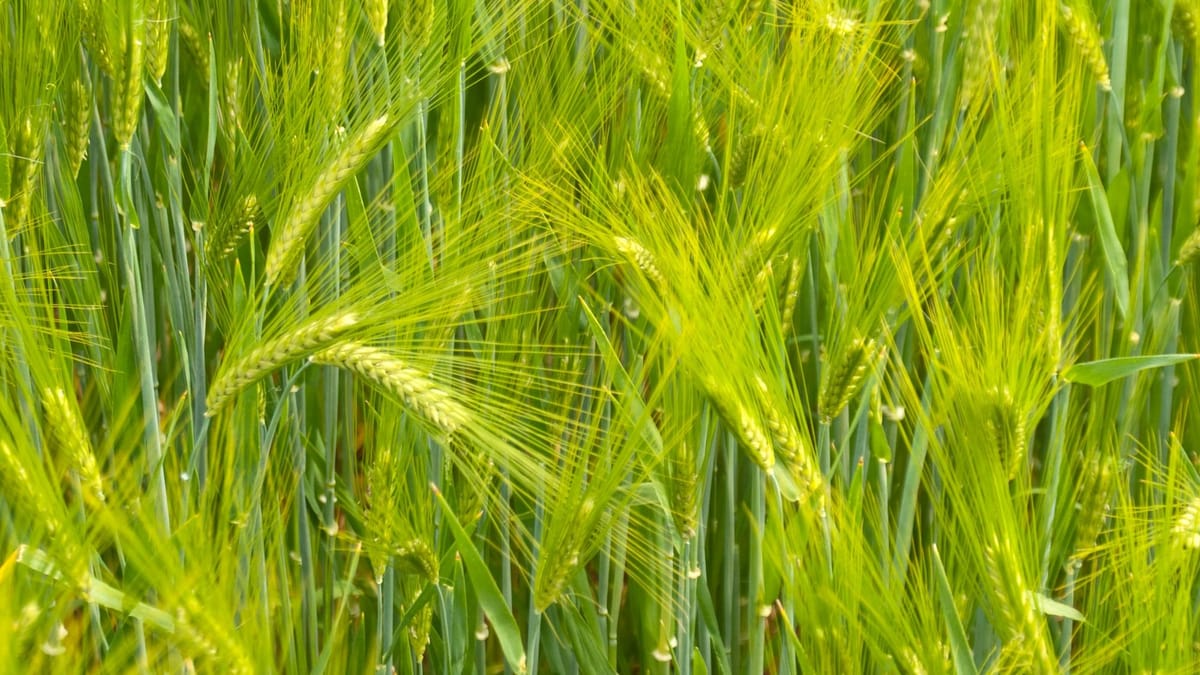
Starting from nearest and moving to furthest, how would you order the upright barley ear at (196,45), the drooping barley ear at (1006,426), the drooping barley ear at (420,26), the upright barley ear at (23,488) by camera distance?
the upright barley ear at (23,488) < the drooping barley ear at (1006,426) < the drooping barley ear at (420,26) < the upright barley ear at (196,45)

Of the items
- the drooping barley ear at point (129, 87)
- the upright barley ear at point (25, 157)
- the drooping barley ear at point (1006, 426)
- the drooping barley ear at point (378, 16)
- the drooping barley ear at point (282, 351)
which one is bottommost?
the drooping barley ear at point (1006, 426)

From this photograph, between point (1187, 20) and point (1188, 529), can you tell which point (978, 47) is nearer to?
point (1187, 20)

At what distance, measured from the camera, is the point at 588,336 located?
101 cm

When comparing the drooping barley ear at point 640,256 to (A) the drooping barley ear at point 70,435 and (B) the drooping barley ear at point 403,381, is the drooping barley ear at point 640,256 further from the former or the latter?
(A) the drooping barley ear at point 70,435

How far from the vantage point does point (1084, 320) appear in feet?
3.84

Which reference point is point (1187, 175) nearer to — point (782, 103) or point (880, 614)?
point (782, 103)

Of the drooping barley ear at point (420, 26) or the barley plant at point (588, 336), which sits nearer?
the barley plant at point (588, 336)

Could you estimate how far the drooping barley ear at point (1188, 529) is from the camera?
2.71 ft

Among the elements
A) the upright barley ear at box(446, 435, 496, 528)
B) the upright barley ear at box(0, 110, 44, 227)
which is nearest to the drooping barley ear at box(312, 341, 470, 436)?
the upright barley ear at box(446, 435, 496, 528)

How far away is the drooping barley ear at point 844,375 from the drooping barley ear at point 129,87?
18.9 inches

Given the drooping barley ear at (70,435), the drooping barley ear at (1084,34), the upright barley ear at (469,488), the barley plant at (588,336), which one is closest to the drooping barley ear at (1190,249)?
the barley plant at (588,336)

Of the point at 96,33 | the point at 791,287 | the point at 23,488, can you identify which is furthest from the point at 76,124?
the point at 791,287

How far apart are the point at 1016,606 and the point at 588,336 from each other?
41cm

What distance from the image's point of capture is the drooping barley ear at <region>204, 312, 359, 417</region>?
729mm
